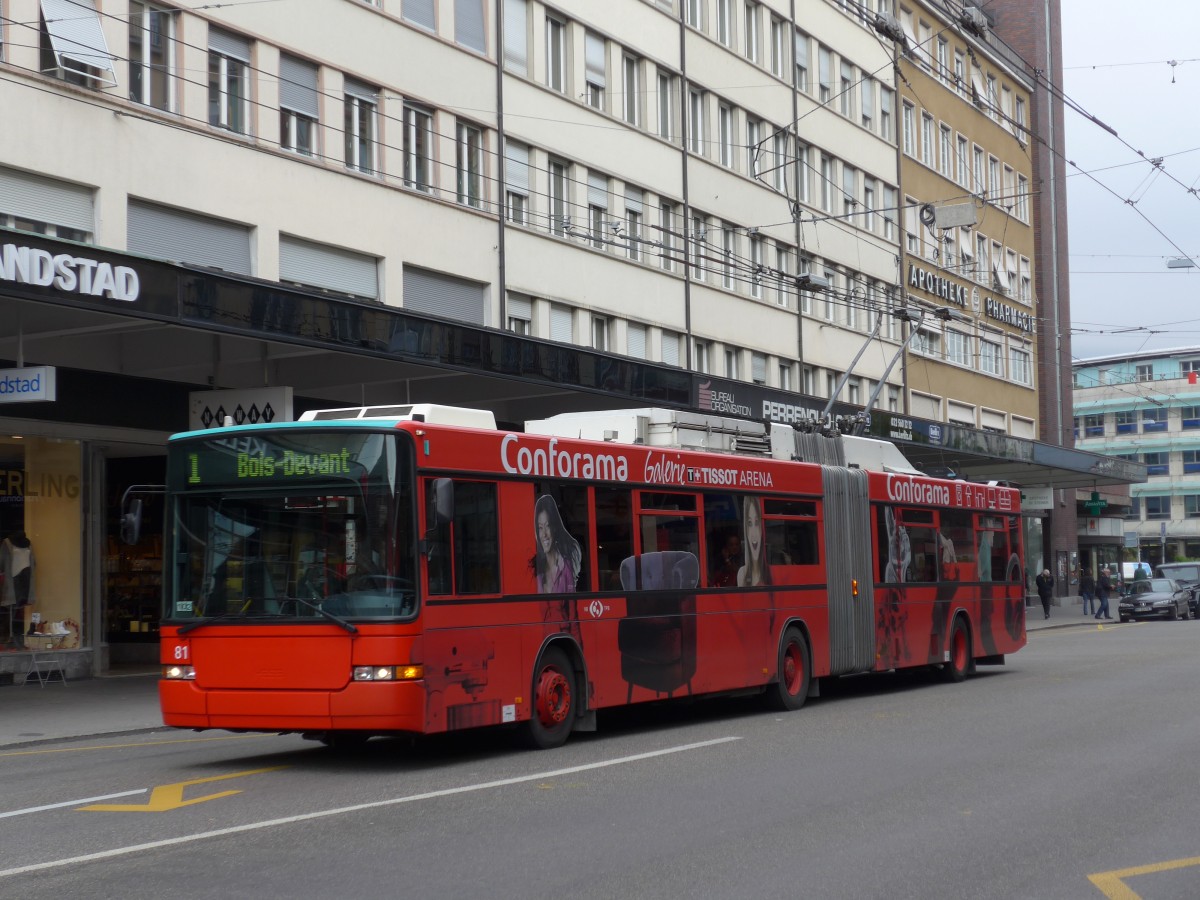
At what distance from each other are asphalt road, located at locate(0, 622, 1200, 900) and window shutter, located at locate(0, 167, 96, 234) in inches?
308

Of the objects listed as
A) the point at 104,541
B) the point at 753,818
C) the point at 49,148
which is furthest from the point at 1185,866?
the point at 104,541

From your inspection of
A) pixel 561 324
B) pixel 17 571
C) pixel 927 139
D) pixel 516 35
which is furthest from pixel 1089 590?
pixel 17 571

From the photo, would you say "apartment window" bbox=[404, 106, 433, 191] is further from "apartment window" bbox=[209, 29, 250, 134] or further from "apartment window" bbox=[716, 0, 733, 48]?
"apartment window" bbox=[716, 0, 733, 48]

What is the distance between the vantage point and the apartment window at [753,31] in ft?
137

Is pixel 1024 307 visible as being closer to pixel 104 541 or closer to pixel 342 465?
pixel 104 541

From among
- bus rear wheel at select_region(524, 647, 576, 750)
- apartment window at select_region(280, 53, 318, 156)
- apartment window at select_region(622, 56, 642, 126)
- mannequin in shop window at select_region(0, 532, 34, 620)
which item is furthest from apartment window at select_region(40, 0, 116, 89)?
apartment window at select_region(622, 56, 642, 126)

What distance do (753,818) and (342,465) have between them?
4.31 metres

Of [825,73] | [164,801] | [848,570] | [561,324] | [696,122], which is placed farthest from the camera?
[825,73]

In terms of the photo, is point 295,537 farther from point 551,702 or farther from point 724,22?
point 724,22

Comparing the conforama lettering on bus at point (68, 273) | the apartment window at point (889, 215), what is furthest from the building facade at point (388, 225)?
the apartment window at point (889, 215)

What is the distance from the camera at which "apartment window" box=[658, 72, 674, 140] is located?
121ft

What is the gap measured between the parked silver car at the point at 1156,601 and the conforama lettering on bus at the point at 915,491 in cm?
3049

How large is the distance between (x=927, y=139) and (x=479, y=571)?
146ft

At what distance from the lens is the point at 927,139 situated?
54156 millimetres
